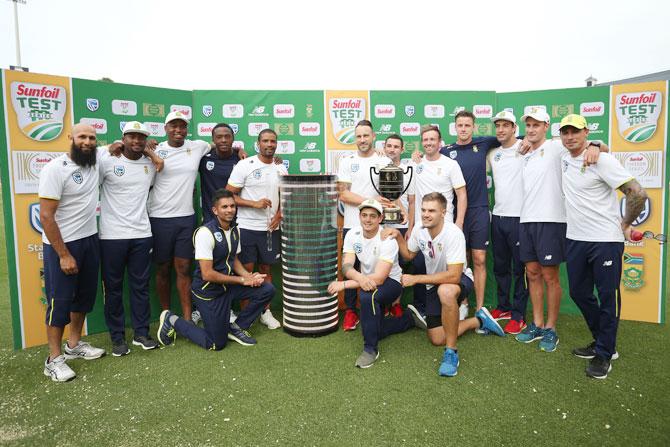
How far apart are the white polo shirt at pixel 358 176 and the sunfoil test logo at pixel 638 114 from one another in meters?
2.76

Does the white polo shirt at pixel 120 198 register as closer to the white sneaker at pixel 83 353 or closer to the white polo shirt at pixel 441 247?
the white sneaker at pixel 83 353

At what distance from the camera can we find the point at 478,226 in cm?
487

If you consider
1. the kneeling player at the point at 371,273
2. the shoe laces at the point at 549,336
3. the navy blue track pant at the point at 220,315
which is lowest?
the shoe laces at the point at 549,336

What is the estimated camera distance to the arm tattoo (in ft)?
11.0

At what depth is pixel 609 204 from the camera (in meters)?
3.59

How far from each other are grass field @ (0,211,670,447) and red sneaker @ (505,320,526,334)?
7.5 inches

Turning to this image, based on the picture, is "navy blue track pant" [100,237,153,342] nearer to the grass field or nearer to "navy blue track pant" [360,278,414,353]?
the grass field

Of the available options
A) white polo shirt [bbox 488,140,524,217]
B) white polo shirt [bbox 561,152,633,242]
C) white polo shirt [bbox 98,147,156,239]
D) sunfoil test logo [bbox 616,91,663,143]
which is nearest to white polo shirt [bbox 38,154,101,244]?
white polo shirt [bbox 98,147,156,239]

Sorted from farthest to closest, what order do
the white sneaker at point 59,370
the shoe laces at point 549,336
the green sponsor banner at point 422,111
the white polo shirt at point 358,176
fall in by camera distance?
the green sponsor banner at point 422,111 → the white polo shirt at point 358,176 → the shoe laces at point 549,336 → the white sneaker at point 59,370

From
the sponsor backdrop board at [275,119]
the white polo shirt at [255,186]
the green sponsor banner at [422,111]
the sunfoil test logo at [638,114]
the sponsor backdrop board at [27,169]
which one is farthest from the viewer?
the green sponsor banner at [422,111]

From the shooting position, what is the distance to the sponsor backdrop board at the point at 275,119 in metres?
5.59

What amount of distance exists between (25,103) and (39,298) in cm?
190

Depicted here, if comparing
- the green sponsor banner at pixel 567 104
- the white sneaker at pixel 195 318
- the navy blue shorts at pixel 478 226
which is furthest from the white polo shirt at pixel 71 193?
the green sponsor banner at pixel 567 104

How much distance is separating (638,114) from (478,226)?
7.41 ft
